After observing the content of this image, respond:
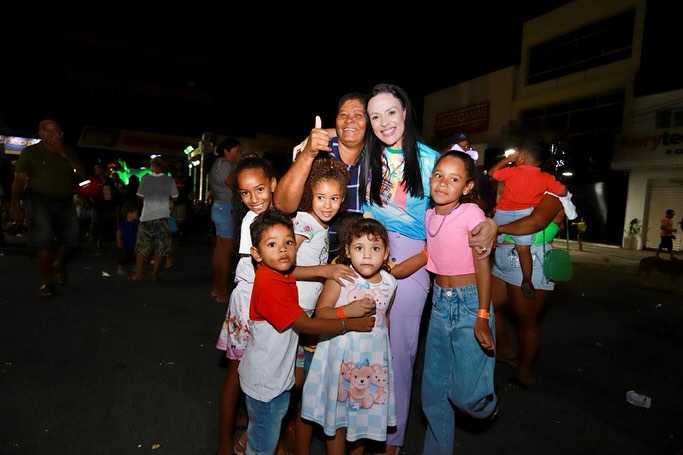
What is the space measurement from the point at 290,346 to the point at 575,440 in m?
2.15

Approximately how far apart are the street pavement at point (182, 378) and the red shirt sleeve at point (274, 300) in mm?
1131

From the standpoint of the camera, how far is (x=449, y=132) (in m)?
24.2

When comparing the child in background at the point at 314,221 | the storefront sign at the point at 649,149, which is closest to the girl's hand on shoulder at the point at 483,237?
the child in background at the point at 314,221

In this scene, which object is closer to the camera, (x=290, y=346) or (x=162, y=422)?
(x=290, y=346)

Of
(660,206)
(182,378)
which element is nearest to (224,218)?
(182,378)

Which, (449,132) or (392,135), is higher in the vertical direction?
(449,132)

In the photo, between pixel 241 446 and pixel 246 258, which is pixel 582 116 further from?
pixel 241 446

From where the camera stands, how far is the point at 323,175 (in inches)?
91.3

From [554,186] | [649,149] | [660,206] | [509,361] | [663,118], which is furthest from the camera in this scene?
[660,206]

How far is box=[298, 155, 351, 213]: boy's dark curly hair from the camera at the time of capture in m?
2.31

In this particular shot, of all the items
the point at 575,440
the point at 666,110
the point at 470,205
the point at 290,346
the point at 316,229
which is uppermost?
the point at 666,110

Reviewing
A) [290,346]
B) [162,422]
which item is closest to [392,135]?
[290,346]

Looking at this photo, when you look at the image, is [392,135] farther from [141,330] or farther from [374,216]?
[141,330]

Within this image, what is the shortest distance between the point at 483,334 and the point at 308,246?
1.04 m
